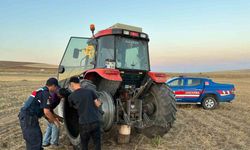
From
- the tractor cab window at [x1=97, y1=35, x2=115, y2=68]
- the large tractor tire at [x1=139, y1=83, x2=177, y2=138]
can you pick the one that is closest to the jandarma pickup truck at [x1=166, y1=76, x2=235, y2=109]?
the large tractor tire at [x1=139, y1=83, x2=177, y2=138]

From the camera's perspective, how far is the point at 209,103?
13.4 meters

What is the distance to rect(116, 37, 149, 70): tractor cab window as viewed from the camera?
6.72 m

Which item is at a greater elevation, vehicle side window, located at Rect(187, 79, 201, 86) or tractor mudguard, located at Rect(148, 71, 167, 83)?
tractor mudguard, located at Rect(148, 71, 167, 83)

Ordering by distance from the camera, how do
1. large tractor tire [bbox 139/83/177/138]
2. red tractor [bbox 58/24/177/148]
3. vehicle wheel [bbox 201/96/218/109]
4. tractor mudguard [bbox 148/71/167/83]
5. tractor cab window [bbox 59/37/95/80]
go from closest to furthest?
red tractor [bbox 58/24/177/148], large tractor tire [bbox 139/83/177/138], tractor mudguard [bbox 148/71/167/83], tractor cab window [bbox 59/37/95/80], vehicle wheel [bbox 201/96/218/109]

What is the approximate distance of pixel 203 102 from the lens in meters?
13.4

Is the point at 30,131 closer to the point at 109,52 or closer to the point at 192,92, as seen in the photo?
the point at 109,52

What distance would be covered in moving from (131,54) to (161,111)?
1.55m

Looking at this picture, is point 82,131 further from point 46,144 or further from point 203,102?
point 203,102

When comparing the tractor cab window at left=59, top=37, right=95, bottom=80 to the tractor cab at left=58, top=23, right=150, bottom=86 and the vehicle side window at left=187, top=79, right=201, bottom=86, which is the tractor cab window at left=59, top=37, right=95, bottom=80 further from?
the vehicle side window at left=187, top=79, right=201, bottom=86

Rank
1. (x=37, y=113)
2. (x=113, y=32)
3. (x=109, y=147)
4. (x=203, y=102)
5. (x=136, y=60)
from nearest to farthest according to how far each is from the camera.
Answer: (x=37, y=113) < (x=109, y=147) < (x=113, y=32) < (x=136, y=60) < (x=203, y=102)

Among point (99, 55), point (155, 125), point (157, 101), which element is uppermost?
point (99, 55)

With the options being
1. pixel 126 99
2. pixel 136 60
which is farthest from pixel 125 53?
pixel 126 99

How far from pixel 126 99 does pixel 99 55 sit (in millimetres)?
1220

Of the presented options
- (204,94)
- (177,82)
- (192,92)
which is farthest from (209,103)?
(177,82)
